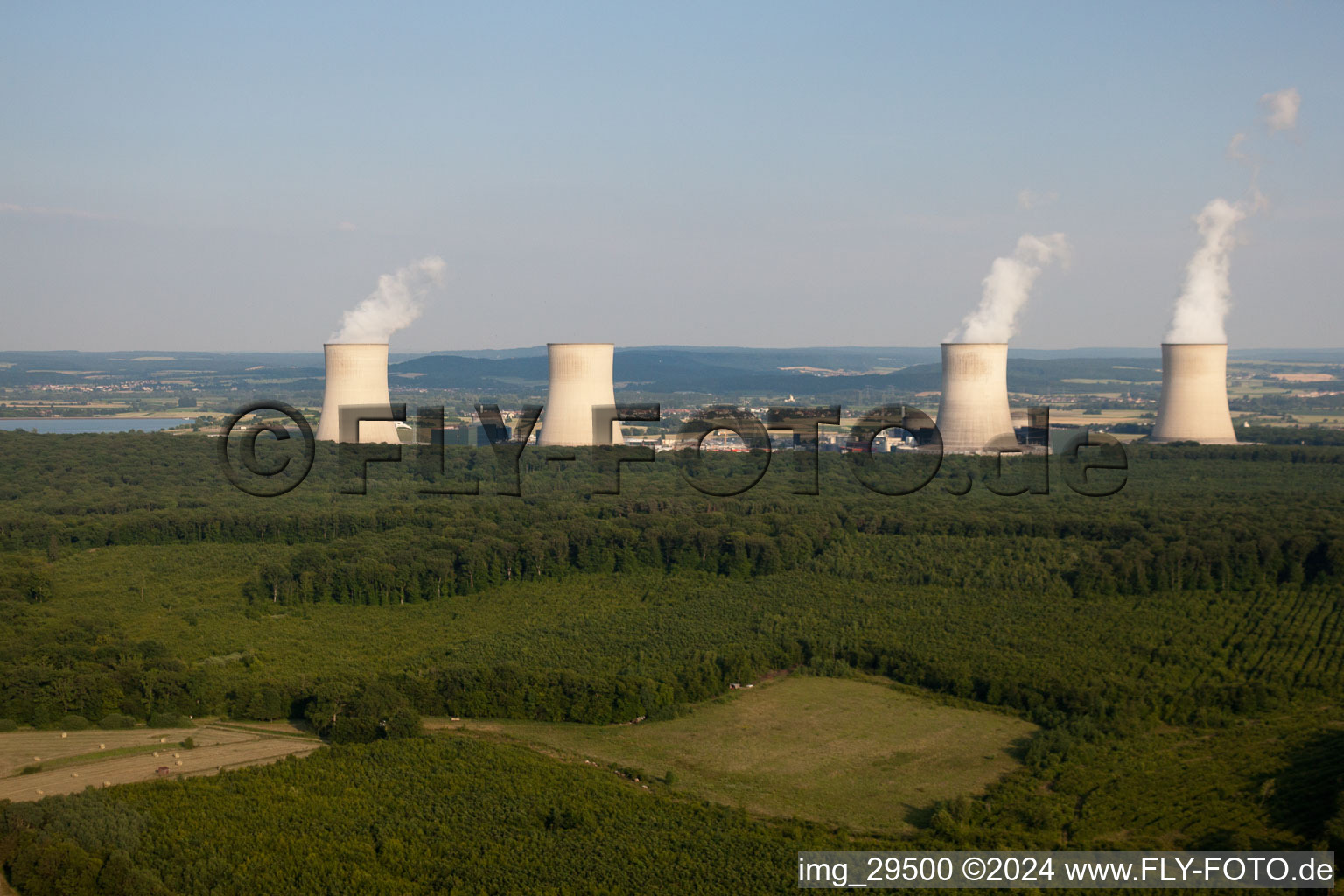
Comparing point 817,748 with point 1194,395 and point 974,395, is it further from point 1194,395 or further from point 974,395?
point 1194,395

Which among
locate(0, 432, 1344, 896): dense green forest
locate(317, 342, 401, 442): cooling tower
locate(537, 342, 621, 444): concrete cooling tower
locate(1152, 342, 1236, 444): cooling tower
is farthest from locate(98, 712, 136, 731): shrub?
locate(1152, 342, 1236, 444): cooling tower

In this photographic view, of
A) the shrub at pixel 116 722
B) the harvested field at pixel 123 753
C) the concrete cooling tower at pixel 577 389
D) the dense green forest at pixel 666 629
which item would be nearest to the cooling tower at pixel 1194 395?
the dense green forest at pixel 666 629

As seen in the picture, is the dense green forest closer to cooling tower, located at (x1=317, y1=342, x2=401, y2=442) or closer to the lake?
cooling tower, located at (x1=317, y1=342, x2=401, y2=442)

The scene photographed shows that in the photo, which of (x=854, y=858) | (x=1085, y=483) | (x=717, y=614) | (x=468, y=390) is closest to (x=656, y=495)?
(x=717, y=614)

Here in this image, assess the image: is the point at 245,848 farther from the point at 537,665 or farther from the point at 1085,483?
the point at 1085,483

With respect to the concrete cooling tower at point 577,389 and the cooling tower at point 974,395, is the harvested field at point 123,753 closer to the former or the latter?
the concrete cooling tower at point 577,389

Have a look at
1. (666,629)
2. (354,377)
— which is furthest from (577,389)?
(666,629)
